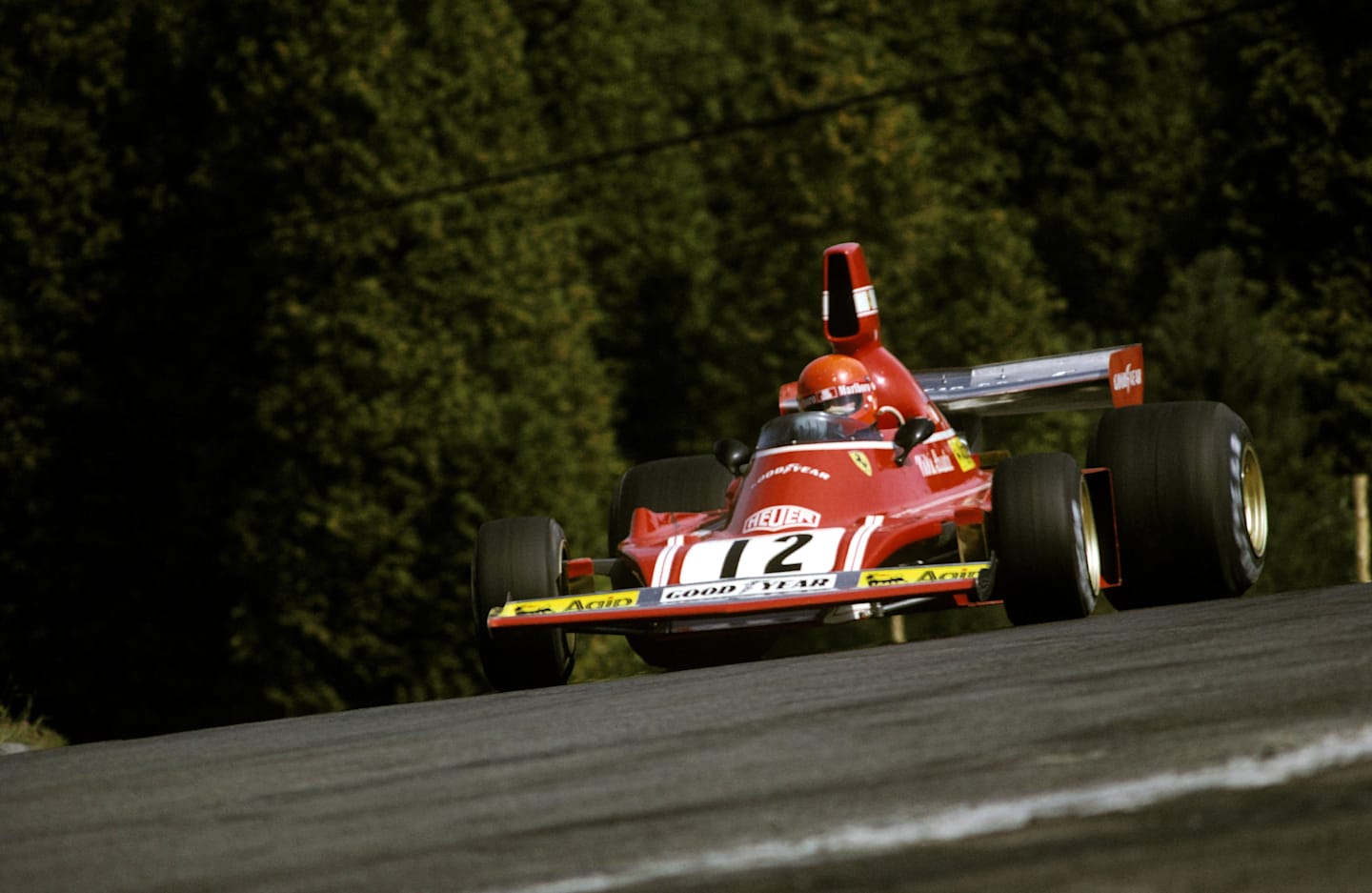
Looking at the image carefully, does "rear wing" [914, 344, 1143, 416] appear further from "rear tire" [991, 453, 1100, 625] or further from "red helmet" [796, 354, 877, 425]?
"rear tire" [991, 453, 1100, 625]

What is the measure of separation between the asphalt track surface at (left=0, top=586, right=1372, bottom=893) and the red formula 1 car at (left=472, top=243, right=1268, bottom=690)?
186 centimetres

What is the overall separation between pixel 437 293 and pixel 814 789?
2965 cm

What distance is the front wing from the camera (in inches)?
339

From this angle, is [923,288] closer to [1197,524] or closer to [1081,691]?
[1197,524]

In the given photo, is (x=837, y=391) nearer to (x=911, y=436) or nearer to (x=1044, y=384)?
(x=911, y=436)

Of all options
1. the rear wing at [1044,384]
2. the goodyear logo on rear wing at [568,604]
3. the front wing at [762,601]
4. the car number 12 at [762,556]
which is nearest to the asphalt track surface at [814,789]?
the front wing at [762,601]

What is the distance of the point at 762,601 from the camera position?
8641mm

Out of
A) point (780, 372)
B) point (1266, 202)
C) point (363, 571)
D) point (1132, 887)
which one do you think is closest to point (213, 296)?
point (363, 571)

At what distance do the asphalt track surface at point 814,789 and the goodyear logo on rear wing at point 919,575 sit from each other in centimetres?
157

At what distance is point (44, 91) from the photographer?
36.3m

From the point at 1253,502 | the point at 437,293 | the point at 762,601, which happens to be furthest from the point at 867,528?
the point at 437,293

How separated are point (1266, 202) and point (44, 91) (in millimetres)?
21954

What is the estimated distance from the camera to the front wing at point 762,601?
339 inches

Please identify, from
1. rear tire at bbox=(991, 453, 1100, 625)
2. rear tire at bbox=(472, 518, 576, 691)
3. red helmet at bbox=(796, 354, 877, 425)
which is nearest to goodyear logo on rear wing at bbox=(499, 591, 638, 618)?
rear tire at bbox=(472, 518, 576, 691)
